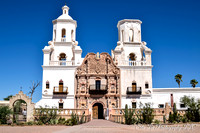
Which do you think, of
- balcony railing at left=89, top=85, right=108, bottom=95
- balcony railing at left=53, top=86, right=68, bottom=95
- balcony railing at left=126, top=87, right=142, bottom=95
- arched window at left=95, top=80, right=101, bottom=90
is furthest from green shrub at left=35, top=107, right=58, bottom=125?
balcony railing at left=126, top=87, right=142, bottom=95

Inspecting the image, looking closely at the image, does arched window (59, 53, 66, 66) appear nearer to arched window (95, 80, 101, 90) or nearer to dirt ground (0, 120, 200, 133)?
arched window (95, 80, 101, 90)

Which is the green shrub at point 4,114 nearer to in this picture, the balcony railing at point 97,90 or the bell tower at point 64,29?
the balcony railing at point 97,90

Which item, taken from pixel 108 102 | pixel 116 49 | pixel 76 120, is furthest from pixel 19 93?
pixel 116 49

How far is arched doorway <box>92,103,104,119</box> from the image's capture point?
1375 inches

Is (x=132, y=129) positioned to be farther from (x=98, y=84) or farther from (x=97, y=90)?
(x=98, y=84)

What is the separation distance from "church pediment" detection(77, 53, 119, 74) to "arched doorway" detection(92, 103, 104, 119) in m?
4.81

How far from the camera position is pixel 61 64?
36812 millimetres

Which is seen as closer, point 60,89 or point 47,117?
point 47,117

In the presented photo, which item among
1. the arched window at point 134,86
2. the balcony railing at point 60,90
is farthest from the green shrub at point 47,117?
the arched window at point 134,86

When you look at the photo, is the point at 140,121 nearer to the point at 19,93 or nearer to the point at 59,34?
the point at 19,93

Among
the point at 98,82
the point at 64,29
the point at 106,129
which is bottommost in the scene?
the point at 106,129

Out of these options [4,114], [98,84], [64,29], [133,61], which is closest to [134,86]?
[133,61]

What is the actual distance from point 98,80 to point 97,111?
4454mm

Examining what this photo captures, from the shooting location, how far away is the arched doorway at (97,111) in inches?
1375
